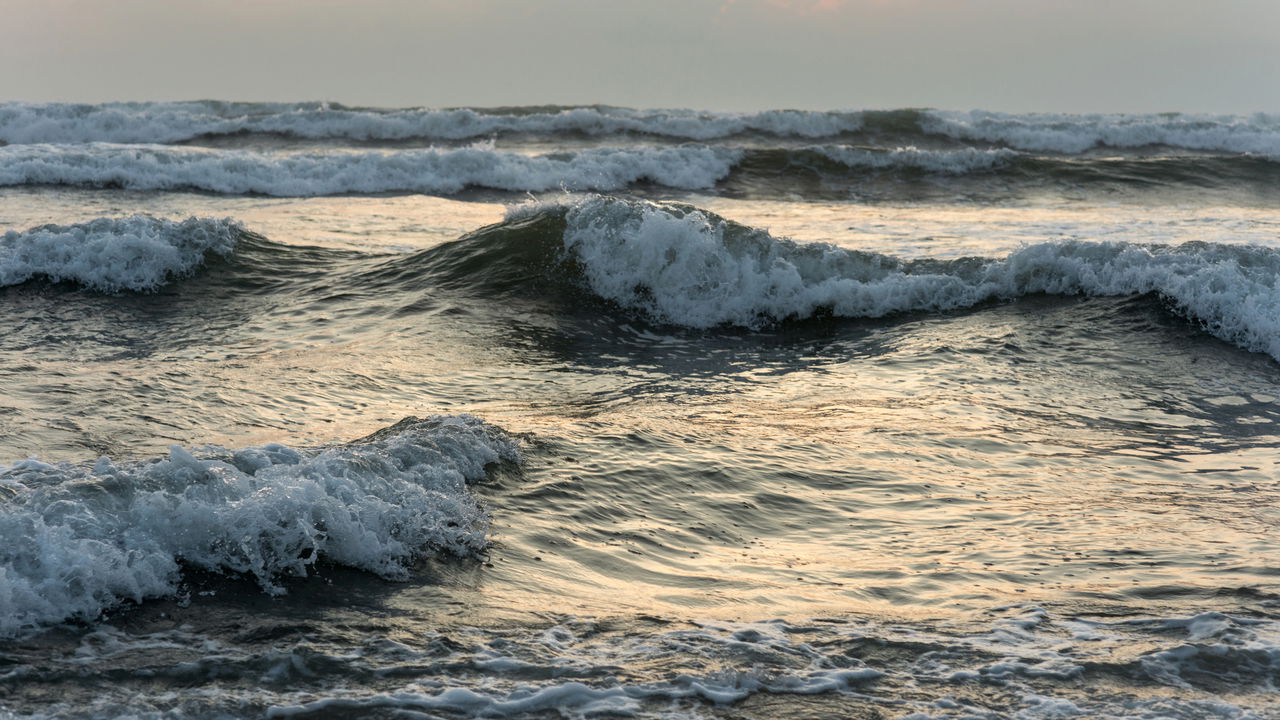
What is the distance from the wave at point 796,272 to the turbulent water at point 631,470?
0.05 meters

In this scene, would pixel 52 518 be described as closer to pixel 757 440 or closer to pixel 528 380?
pixel 757 440

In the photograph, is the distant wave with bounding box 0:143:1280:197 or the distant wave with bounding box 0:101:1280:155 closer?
the distant wave with bounding box 0:143:1280:197

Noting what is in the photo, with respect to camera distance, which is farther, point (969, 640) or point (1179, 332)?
point (1179, 332)

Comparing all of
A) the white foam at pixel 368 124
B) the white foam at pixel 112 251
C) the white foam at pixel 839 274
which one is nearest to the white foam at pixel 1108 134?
the white foam at pixel 368 124

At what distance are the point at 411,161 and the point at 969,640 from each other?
57.6 feet

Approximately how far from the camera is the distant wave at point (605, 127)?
26.7 m

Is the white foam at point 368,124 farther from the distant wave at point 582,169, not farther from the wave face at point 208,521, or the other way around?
the wave face at point 208,521

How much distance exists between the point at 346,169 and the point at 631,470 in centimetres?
1519

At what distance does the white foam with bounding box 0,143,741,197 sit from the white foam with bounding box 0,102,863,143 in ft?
21.0

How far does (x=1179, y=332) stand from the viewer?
9.23 meters

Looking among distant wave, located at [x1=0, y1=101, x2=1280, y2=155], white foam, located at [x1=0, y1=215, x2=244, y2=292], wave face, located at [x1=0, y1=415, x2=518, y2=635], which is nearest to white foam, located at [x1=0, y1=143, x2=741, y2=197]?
distant wave, located at [x1=0, y1=101, x2=1280, y2=155]

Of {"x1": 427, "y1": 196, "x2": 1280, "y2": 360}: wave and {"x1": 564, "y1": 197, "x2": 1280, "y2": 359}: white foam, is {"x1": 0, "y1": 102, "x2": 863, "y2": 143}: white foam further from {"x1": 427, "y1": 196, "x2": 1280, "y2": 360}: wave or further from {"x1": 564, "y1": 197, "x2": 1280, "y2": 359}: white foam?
{"x1": 564, "y1": 197, "x2": 1280, "y2": 359}: white foam

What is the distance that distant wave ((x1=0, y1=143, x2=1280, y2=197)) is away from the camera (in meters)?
18.2

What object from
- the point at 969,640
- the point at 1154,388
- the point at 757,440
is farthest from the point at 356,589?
the point at 1154,388
